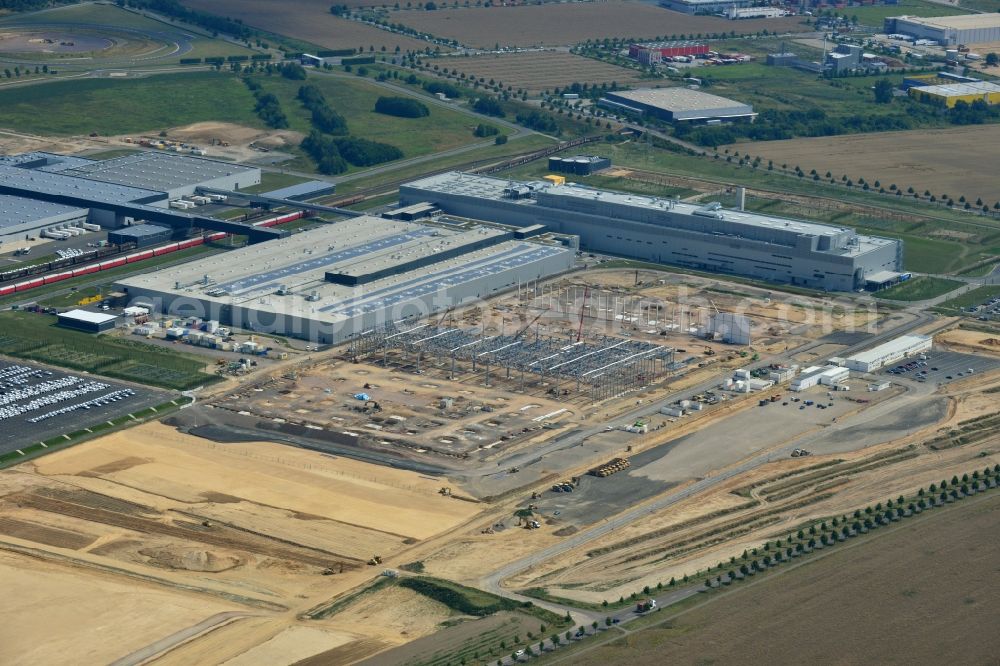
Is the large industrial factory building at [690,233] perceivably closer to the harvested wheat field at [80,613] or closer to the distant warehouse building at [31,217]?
the distant warehouse building at [31,217]

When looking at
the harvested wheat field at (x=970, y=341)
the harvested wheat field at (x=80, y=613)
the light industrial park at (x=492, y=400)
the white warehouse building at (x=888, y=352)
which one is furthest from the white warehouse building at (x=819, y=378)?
the harvested wheat field at (x=80, y=613)

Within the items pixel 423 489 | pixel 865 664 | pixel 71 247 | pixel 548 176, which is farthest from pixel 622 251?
pixel 865 664

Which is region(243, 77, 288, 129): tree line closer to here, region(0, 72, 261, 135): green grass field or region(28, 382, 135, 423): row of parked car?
region(0, 72, 261, 135): green grass field

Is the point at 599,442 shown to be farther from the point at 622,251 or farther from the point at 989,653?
the point at 622,251

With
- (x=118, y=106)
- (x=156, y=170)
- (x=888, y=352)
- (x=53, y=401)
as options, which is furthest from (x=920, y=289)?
(x=118, y=106)

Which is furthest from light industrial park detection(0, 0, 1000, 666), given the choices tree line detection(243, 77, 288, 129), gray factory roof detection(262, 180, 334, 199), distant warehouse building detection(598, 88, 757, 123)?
distant warehouse building detection(598, 88, 757, 123)

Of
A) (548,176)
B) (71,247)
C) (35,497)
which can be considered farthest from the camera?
(548,176)
